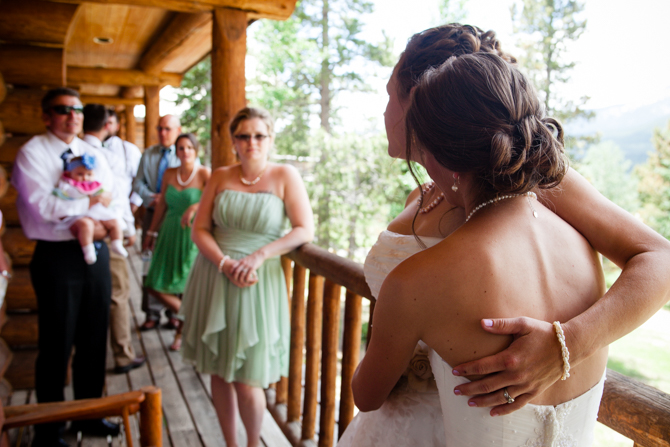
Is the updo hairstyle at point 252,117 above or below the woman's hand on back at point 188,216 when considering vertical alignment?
above

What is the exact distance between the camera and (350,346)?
187 cm

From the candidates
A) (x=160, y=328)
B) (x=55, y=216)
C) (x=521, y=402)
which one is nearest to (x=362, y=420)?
(x=521, y=402)

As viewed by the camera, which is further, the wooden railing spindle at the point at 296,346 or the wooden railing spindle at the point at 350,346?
the wooden railing spindle at the point at 296,346

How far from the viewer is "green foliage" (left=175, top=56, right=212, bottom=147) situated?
12688 millimetres

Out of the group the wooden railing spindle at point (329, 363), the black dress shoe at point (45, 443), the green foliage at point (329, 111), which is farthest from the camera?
the green foliage at point (329, 111)

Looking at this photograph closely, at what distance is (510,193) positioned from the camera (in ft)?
2.89

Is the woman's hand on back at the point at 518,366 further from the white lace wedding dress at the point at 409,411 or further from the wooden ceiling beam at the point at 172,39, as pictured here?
the wooden ceiling beam at the point at 172,39

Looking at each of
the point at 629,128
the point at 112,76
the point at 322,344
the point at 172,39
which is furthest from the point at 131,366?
the point at 629,128

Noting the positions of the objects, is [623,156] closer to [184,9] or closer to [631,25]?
[631,25]

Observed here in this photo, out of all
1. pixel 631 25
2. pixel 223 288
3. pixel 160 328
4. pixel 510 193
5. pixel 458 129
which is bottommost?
pixel 160 328

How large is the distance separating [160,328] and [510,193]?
3934 millimetres

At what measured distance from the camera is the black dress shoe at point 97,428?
8.66 ft

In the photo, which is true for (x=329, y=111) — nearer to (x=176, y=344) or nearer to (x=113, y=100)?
(x=113, y=100)

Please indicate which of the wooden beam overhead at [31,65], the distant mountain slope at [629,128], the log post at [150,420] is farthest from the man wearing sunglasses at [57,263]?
the distant mountain slope at [629,128]
